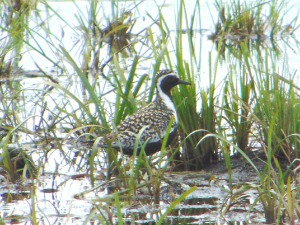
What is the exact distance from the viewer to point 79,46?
11461mm

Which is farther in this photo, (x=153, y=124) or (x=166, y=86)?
(x=166, y=86)

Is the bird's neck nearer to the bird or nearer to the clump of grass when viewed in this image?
the bird

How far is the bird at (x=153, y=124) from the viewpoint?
6457 millimetres

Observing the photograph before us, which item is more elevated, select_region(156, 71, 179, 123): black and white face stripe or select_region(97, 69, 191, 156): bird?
select_region(156, 71, 179, 123): black and white face stripe

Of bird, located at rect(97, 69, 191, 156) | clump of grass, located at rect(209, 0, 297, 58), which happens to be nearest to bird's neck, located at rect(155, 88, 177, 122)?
bird, located at rect(97, 69, 191, 156)

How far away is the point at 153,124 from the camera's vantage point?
6746 millimetres

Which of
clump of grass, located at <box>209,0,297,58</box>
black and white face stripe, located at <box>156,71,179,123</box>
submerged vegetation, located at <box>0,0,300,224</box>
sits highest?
clump of grass, located at <box>209,0,297,58</box>

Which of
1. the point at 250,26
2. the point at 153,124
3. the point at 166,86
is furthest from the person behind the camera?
the point at 250,26

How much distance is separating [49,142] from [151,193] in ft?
4.12

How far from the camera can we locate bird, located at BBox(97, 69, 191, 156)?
6.46 meters

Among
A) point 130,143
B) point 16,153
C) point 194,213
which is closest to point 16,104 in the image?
point 16,153

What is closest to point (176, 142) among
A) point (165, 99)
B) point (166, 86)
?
point (165, 99)

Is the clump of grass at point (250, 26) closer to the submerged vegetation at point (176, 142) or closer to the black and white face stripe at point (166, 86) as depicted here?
the submerged vegetation at point (176, 142)

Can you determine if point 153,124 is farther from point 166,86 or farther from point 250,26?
point 250,26
